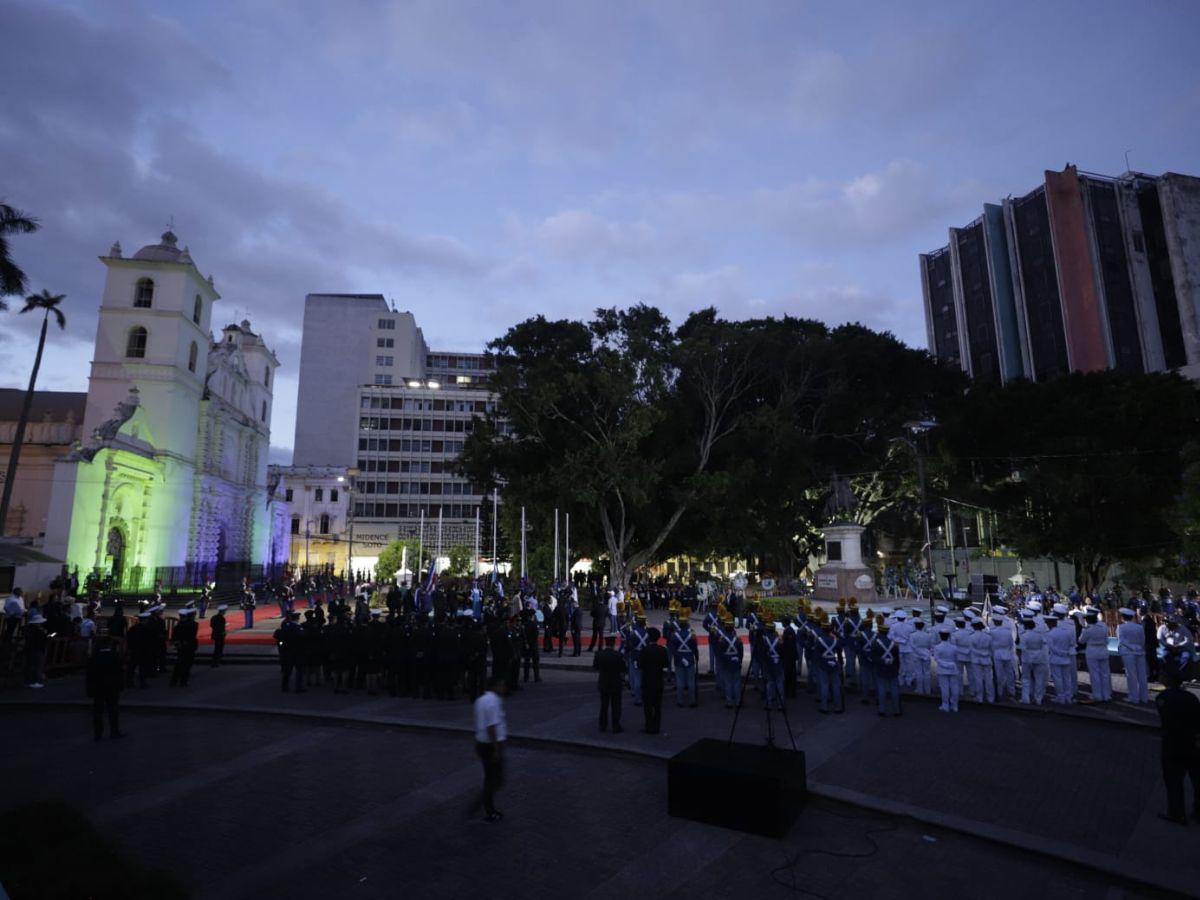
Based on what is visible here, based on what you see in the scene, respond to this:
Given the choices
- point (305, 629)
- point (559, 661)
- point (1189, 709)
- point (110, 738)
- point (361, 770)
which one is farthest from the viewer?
point (559, 661)

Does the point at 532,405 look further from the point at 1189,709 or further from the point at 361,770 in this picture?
the point at 1189,709

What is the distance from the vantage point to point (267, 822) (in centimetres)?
728

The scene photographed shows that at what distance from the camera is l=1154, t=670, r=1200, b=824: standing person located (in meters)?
6.95

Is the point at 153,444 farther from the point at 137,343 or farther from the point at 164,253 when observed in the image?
the point at 164,253

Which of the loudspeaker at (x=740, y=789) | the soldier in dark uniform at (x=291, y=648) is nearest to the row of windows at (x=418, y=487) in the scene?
the soldier in dark uniform at (x=291, y=648)

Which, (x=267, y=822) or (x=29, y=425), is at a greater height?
(x=29, y=425)

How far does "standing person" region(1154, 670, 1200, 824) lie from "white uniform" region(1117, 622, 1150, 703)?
5901mm

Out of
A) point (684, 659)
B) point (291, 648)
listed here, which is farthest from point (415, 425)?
point (684, 659)

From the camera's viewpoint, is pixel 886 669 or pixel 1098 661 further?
pixel 1098 661

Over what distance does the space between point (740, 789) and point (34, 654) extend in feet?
56.1

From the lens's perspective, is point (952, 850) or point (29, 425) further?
point (29, 425)

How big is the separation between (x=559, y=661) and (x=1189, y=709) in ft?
45.2

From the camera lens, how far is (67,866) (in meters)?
5.86

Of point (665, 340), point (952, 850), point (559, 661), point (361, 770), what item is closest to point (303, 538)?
point (665, 340)
